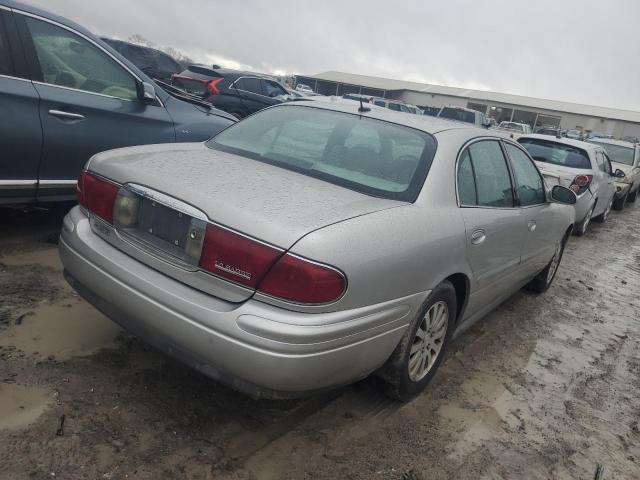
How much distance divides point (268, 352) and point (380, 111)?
205 centimetres

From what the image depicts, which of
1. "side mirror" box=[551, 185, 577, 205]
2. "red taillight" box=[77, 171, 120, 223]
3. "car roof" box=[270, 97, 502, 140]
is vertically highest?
"car roof" box=[270, 97, 502, 140]

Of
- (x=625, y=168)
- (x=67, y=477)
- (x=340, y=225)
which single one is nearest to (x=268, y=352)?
(x=340, y=225)

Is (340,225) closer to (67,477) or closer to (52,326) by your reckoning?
(67,477)

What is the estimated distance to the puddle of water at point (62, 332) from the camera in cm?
286

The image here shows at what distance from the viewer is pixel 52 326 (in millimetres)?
3082

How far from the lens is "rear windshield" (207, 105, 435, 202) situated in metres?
2.74

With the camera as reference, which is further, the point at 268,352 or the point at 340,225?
the point at 340,225

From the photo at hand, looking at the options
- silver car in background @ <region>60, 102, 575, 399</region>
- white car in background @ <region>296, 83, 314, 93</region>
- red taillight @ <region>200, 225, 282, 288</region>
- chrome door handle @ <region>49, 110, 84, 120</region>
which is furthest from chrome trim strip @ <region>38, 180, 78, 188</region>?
white car in background @ <region>296, 83, 314, 93</region>

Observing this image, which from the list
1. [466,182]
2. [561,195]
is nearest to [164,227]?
[466,182]

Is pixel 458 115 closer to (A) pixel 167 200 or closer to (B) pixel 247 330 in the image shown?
(A) pixel 167 200

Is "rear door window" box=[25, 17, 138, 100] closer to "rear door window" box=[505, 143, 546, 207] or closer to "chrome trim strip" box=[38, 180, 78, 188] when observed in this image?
"chrome trim strip" box=[38, 180, 78, 188]

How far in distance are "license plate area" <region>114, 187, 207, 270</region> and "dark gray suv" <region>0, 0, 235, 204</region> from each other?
1.87 meters

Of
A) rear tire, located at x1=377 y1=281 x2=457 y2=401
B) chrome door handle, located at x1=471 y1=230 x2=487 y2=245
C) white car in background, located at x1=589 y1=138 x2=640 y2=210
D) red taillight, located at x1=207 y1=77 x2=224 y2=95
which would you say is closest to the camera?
rear tire, located at x1=377 y1=281 x2=457 y2=401

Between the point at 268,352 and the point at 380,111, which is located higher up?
the point at 380,111
